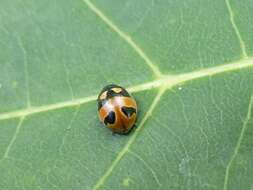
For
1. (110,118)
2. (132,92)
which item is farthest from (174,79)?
(110,118)

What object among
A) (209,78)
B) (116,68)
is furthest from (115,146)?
(209,78)

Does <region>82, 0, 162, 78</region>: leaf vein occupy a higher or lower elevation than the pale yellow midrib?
higher

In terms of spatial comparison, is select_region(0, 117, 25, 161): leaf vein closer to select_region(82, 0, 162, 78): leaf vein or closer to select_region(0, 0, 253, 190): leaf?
select_region(0, 0, 253, 190): leaf

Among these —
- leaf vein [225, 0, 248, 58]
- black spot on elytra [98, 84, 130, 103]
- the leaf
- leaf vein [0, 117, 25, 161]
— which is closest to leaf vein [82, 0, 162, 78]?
the leaf

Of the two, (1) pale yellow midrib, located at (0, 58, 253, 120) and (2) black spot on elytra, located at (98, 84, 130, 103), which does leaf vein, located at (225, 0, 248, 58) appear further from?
(2) black spot on elytra, located at (98, 84, 130, 103)

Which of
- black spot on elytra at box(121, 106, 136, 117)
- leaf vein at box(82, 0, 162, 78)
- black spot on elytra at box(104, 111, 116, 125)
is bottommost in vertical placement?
black spot on elytra at box(121, 106, 136, 117)

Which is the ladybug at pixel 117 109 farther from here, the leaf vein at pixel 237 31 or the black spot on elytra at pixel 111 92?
the leaf vein at pixel 237 31

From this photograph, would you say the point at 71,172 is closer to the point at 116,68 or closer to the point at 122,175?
the point at 122,175
